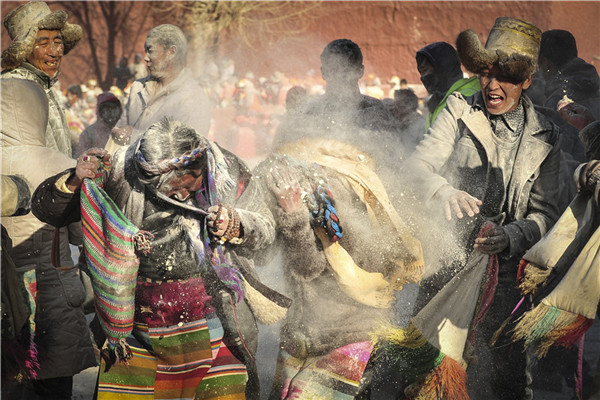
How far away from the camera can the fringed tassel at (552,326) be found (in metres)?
3.62

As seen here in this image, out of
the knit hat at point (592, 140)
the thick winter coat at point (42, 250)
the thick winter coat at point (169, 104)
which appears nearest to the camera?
the knit hat at point (592, 140)

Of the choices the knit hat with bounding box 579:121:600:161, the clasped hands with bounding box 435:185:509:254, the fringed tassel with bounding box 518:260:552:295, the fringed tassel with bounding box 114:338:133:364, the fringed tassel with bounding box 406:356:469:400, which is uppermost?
the knit hat with bounding box 579:121:600:161

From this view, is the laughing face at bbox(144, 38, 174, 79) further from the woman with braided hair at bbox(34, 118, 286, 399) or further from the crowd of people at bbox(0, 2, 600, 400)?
the woman with braided hair at bbox(34, 118, 286, 399)

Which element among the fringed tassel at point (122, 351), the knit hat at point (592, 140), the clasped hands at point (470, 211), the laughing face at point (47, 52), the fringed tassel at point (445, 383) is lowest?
the fringed tassel at point (445, 383)

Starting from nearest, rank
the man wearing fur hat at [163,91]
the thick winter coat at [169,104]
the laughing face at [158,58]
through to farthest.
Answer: the thick winter coat at [169,104] → the man wearing fur hat at [163,91] → the laughing face at [158,58]

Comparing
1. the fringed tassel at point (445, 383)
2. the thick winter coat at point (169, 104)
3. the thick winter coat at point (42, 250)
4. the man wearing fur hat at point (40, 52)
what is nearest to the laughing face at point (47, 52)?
the man wearing fur hat at point (40, 52)

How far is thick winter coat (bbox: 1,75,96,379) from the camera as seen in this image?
13.9ft

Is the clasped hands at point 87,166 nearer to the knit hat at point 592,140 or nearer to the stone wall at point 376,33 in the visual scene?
the knit hat at point 592,140

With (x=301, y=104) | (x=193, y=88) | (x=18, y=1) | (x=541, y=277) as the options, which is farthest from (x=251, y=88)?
(x=541, y=277)

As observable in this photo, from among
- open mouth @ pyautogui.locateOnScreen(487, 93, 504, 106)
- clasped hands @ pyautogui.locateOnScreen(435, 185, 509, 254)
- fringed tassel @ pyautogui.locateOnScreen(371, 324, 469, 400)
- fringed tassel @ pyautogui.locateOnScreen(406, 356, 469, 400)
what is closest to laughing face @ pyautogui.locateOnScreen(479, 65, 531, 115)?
open mouth @ pyautogui.locateOnScreen(487, 93, 504, 106)

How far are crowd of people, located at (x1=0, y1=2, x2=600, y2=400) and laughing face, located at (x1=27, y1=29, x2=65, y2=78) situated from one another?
0.04ft

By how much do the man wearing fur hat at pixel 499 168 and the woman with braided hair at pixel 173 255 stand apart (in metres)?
1.10

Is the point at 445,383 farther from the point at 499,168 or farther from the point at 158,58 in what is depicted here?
the point at 158,58

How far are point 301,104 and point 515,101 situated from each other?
130 centimetres
